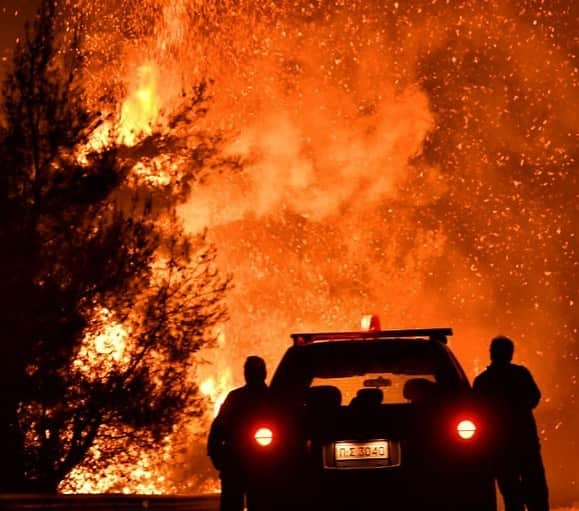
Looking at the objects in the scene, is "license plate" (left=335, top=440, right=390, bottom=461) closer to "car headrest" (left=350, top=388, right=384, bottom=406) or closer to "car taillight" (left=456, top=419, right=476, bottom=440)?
"car headrest" (left=350, top=388, right=384, bottom=406)

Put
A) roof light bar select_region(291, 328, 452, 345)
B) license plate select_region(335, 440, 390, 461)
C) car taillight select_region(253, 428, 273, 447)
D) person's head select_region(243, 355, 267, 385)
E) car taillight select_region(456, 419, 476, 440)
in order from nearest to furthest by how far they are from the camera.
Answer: license plate select_region(335, 440, 390, 461)
car taillight select_region(456, 419, 476, 440)
car taillight select_region(253, 428, 273, 447)
roof light bar select_region(291, 328, 452, 345)
person's head select_region(243, 355, 267, 385)

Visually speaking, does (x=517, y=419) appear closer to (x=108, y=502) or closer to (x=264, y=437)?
(x=264, y=437)

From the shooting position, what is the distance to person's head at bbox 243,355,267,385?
10805 millimetres

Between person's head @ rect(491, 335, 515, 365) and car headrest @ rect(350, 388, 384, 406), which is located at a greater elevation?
person's head @ rect(491, 335, 515, 365)

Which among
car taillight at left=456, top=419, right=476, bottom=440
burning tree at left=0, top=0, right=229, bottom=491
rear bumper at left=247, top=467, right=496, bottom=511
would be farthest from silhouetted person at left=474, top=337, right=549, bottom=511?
burning tree at left=0, top=0, right=229, bottom=491

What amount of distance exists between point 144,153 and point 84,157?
2.28 metres

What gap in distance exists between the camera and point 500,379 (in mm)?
11891

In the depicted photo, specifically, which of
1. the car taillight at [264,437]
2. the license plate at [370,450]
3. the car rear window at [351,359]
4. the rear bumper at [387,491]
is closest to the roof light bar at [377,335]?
the car rear window at [351,359]

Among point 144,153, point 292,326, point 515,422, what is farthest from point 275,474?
point 292,326

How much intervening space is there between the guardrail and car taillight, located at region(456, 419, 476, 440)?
13.3 ft

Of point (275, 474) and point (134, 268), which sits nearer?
point (275, 474)

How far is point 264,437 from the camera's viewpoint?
9.32m

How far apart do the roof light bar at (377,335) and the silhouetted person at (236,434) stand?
439mm

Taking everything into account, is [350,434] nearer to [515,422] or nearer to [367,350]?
[367,350]
